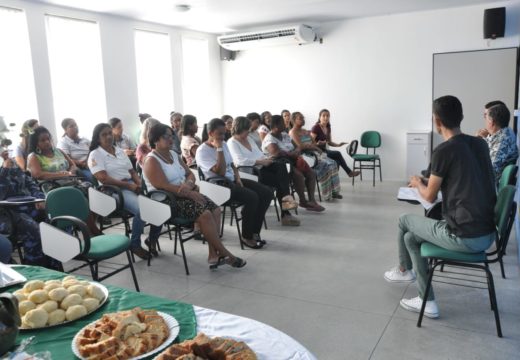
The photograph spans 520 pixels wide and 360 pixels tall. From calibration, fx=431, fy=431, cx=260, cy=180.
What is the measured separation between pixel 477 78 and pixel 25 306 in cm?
705

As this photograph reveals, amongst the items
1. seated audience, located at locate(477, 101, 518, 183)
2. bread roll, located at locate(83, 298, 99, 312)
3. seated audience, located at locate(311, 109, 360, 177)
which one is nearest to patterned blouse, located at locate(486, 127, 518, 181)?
seated audience, located at locate(477, 101, 518, 183)

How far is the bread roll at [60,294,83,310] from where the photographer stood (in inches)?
57.4

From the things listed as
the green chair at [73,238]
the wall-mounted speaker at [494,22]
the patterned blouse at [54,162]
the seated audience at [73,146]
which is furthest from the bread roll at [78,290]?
the wall-mounted speaker at [494,22]

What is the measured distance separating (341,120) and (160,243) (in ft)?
15.5

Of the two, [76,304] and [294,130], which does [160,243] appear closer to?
[294,130]

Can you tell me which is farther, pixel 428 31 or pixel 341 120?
pixel 341 120

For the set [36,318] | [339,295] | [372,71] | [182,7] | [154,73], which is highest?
[182,7]

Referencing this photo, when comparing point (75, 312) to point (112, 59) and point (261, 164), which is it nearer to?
point (261, 164)

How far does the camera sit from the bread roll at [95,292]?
5.07ft

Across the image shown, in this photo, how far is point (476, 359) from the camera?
219 cm

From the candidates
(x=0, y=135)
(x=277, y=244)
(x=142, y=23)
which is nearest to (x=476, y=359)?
(x=277, y=244)

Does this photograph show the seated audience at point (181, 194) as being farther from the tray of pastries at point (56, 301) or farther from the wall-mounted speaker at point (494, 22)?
the wall-mounted speaker at point (494, 22)

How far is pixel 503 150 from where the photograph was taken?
148 inches

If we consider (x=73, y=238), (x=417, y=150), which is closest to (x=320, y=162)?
(x=417, y=150)
